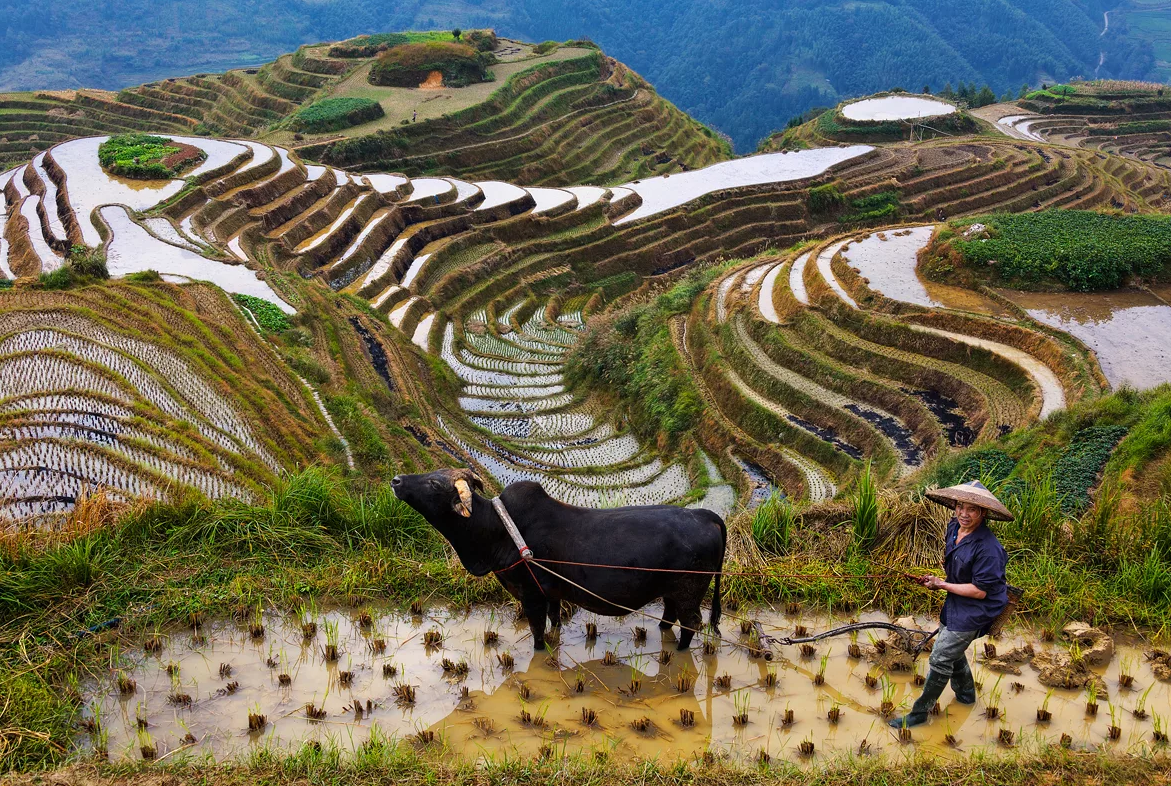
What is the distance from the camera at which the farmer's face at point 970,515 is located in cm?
444

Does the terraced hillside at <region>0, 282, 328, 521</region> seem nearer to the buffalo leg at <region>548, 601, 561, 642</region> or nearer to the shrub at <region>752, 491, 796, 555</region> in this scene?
the buffalo leg at <region>548, 601, 561, 642</region>

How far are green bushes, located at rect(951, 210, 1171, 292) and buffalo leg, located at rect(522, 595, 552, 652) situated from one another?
18.4m

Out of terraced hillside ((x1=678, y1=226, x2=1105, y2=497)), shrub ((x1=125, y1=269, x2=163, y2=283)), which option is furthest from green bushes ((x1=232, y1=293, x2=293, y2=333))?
terraced hillside ((x1=678, y1=226, x2=1105, y2=497))

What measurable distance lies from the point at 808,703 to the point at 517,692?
1.98m

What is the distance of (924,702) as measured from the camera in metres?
4.73

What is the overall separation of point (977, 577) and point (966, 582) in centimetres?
12

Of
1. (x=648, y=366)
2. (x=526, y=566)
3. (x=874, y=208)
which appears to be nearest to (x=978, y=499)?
(x=526, y=566)

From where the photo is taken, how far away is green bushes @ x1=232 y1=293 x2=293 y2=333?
56.4 feet

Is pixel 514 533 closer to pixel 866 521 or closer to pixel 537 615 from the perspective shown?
pixel 537 615

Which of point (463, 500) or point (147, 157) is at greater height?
point (147, 157)

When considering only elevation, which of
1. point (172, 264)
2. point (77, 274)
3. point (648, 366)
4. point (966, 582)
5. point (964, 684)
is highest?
point (172, 264)

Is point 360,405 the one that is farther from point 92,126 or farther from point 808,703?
point 92,126

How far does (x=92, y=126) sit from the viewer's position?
51.5 meters

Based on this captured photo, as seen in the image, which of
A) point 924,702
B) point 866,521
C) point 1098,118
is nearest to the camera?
point 924,702
